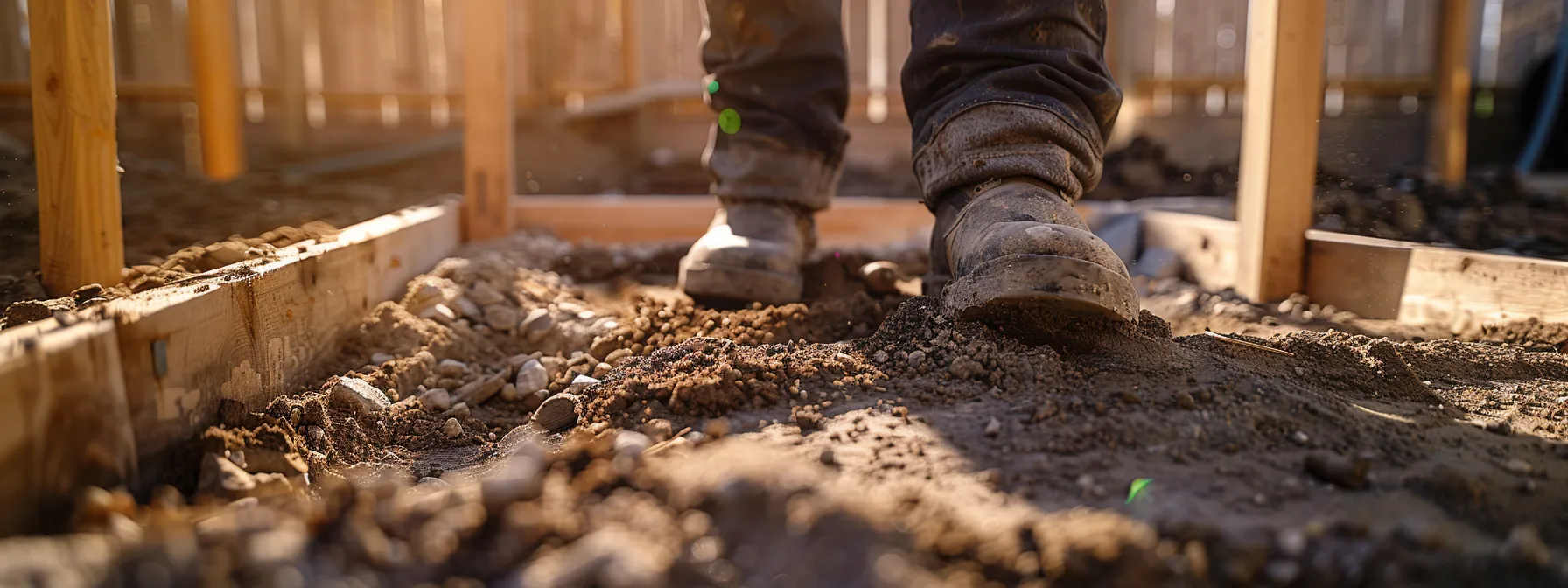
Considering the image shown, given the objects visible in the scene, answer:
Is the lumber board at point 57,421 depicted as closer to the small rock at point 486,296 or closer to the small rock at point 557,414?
the small rock at point 557,414

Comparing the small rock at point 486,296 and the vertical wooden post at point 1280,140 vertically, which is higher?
the vertical wooden post at point 1280,140

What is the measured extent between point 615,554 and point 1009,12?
112 cm

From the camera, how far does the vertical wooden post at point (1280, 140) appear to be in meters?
1.71

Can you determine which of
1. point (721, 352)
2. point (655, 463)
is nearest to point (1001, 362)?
point (721, 352)

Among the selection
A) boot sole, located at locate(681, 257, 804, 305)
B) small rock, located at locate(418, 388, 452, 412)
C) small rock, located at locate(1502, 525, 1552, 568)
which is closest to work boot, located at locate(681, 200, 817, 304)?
boot sole, located at locate(681, 257, 804, 305)

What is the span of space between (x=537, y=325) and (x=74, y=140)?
0.68 meters

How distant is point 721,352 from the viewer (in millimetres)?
1183

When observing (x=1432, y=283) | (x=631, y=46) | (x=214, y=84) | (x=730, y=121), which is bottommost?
(x=1432, y=283)

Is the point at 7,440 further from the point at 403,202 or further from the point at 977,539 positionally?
the point at 403,202

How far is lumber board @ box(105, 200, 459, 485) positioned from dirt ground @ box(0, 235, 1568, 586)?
37mm

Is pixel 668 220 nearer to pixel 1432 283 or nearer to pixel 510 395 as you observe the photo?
pixel 510 395

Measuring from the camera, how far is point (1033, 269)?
1.10 m

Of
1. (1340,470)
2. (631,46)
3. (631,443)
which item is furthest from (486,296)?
(631,46)

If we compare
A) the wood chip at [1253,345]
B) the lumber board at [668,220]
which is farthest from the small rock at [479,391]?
the lumber board at [668,220]
